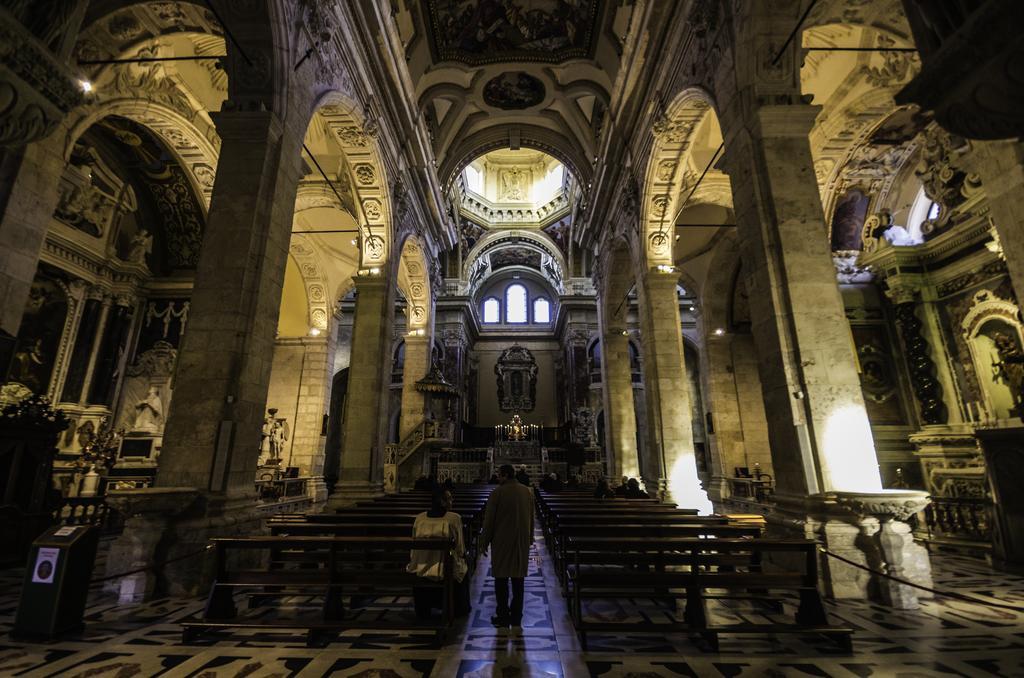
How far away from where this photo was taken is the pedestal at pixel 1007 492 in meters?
5.45

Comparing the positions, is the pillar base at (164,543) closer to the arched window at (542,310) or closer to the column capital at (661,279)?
the column capital at (661,279)

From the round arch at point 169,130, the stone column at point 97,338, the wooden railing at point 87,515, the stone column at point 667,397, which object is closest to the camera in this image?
the wooden railing at point 87,515

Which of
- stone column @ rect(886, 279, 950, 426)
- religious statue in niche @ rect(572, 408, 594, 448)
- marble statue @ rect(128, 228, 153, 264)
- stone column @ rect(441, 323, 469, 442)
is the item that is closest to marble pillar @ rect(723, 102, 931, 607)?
stone column @ rect(886, 279, 950, 426)

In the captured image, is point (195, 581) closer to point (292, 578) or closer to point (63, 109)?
point (292, 578)

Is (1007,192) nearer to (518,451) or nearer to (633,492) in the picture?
(633,492)

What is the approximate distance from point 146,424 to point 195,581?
982 cm

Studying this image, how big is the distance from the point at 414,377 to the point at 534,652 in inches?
537

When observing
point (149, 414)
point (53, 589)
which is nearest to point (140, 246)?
point (149, 414)

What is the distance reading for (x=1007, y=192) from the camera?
4.82 metres

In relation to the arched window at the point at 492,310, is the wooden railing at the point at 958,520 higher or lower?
lower

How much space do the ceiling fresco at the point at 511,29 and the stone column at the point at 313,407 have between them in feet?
34.6

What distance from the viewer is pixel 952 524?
→ 7.25 meters

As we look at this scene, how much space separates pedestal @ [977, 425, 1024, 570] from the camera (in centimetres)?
545

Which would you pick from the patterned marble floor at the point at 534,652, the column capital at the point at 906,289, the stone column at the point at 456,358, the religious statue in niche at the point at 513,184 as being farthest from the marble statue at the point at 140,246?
the column capital at the point at 906,289
